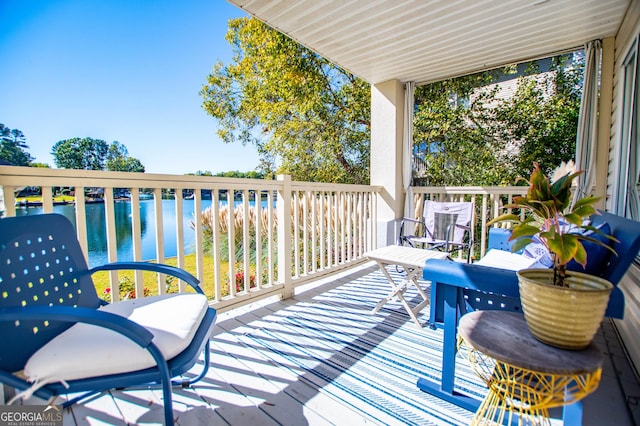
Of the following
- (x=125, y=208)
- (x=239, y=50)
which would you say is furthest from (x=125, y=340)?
(x=239, y=50)

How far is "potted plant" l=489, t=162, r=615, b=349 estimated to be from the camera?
3.05 feet

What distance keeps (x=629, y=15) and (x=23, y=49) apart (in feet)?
71.6

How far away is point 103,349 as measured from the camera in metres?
1.05

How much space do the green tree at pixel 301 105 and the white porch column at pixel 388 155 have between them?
384cm

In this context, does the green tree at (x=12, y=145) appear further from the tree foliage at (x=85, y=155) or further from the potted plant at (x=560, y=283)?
the potted plant at (x=560, y=283)

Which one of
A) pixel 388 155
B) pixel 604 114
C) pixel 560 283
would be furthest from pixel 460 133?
pixel 560 283

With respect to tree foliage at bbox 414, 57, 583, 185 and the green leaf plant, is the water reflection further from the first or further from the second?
tree foliage at bbox 414, 57, 583, 185

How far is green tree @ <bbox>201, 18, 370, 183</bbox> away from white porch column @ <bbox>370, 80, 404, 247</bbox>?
384cm

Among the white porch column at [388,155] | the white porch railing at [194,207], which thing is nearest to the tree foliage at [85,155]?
the white porch column at [388,155]

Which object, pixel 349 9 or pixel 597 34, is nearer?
pixel 349 9

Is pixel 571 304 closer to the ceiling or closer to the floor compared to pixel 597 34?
closer to the floor

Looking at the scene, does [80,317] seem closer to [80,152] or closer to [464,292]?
[464,292]

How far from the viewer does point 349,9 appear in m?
2.88

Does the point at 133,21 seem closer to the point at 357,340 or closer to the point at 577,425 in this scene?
the point at 357,340
